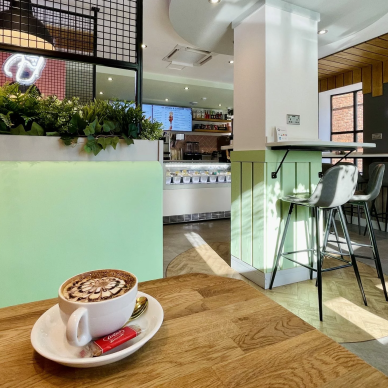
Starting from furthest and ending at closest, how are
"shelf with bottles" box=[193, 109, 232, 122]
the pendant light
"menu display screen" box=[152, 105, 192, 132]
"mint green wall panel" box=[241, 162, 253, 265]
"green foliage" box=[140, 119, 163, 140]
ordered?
"shelf with bottles" box=[193, 109, 232, 122] → "menu display screen" box=[152, 105, 192, 132] → "mint green wall panel" box=[241, 162, 253, 265] → the pendant light → "green foliage" box=[140, 119, 163, 140]

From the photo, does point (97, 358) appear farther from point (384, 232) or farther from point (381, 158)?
point (381, 158)

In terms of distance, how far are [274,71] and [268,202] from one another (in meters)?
1.21

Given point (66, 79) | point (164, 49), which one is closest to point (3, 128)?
point (66, 79)

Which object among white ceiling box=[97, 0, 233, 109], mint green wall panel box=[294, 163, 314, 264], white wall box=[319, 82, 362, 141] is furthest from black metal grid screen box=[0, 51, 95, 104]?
white wall box=[319, 82, 362, 141]

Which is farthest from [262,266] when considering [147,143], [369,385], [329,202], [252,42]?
[369,385]

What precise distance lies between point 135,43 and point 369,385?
193cm

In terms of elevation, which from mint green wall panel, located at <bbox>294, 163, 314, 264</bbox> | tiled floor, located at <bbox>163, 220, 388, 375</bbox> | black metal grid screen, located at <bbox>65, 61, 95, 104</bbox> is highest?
black metal grid screen, located at <bbox>65, 61, 95, 104</bbox>

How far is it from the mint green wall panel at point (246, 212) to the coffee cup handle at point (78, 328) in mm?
2510

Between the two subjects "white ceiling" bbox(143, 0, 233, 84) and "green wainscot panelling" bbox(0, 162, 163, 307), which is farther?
"white ceiling" bbox(143, 0, 233, 84)

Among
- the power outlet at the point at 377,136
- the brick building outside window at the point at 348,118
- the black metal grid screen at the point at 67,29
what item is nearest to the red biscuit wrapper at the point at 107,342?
the black metal grid screen at the point at 67,29

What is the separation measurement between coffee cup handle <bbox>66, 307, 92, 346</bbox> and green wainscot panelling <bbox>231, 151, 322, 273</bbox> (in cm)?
238

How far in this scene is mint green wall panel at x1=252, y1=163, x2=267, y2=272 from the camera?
8.87 ft

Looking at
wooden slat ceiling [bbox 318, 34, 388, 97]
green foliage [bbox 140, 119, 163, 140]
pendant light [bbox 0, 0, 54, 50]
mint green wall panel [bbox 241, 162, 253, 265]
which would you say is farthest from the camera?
wooden slat ceiling [bbox 318, 34, 388, 97]

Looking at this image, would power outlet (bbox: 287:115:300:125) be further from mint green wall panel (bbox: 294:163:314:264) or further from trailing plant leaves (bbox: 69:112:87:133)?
trailing plant leaves (bbox: 69:112:87:133)
